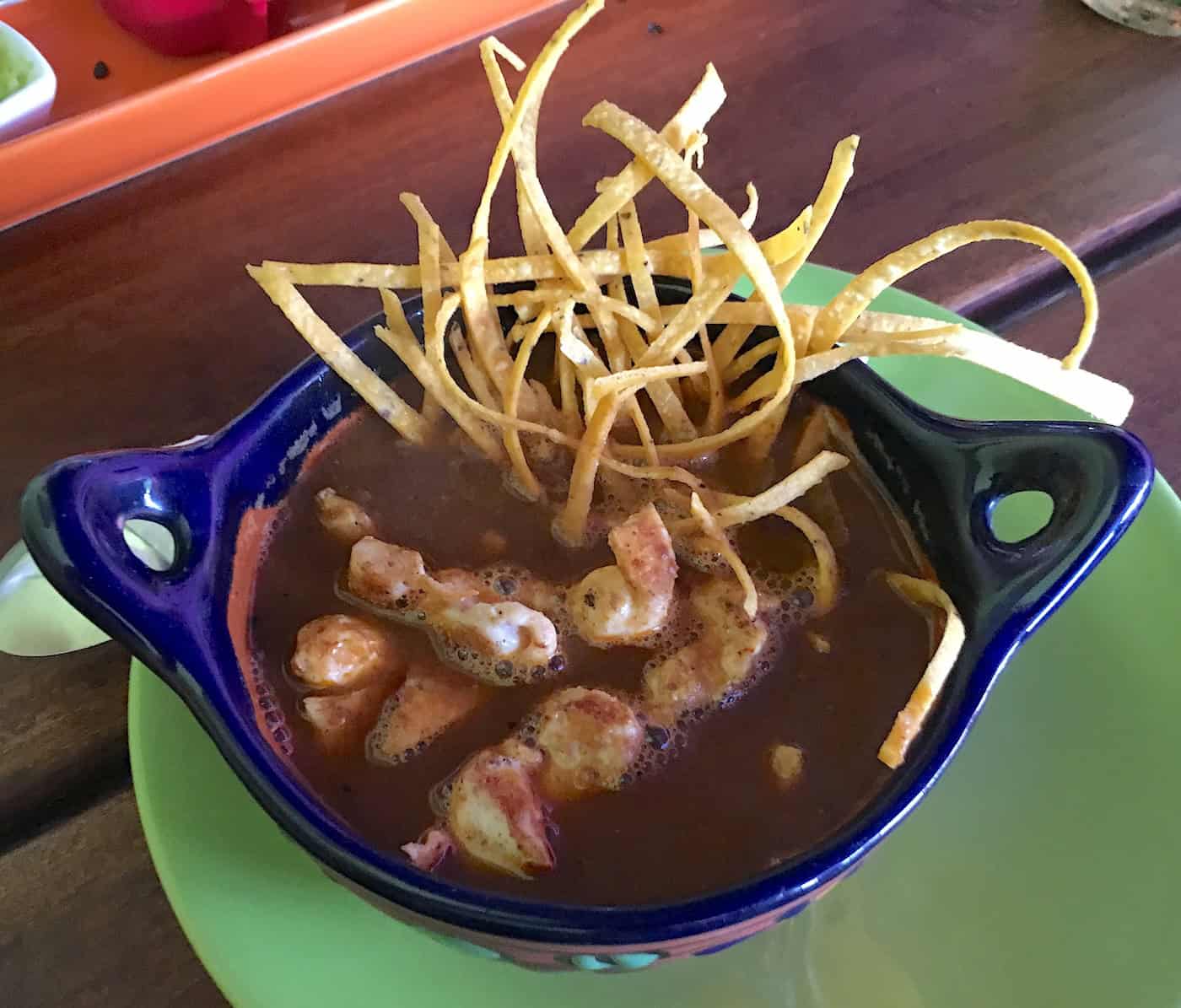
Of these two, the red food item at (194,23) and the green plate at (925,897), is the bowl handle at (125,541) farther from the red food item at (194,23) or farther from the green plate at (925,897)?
the red food item at (194,23)

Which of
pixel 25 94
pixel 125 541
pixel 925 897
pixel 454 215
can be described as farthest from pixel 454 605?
pixel 25 94

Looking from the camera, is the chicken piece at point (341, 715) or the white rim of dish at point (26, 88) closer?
the chicken piece at point (341, 715)

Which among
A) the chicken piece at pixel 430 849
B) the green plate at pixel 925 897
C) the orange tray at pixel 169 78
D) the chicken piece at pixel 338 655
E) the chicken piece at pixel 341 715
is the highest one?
the orange tray at pixel 169 78

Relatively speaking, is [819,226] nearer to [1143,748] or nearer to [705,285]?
[705,285]

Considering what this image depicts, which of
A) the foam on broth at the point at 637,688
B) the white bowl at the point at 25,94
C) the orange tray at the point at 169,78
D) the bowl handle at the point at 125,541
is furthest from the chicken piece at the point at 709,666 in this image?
the white bowl at the point at 25,94

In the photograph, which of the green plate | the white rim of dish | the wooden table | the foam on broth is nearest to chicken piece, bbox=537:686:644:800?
the foam on broth

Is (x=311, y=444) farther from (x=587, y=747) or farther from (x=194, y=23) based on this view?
(x=194, y=23)

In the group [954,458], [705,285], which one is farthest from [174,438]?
[954,458]
